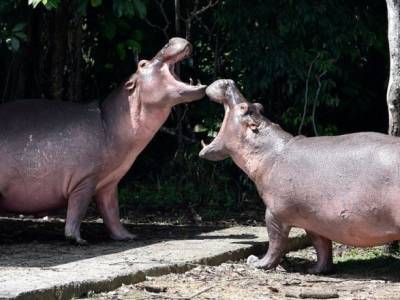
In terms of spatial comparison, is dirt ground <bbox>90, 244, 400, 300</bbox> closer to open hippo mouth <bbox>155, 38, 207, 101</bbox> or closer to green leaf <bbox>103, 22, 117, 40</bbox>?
open hippo mouth <bbox>155, 38, 207, 101</bbox>

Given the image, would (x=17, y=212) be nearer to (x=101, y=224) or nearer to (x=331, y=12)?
(x=101, y=224)

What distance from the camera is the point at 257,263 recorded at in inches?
284

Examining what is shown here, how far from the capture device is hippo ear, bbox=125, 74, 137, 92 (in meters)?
8.22

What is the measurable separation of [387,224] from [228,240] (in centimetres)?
180

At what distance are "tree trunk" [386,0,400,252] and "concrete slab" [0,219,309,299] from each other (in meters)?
1.27

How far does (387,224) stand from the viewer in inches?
256

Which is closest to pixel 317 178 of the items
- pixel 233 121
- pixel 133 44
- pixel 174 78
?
pixel 233 121

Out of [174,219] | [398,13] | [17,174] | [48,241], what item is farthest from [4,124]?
[398,13]

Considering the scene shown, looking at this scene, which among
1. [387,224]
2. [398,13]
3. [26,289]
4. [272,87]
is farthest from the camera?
[272,87]

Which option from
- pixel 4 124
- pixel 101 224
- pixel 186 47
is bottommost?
pixel 101 224

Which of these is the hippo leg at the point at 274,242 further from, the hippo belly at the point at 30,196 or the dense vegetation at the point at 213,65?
the dense vegetation at the point at 213,65

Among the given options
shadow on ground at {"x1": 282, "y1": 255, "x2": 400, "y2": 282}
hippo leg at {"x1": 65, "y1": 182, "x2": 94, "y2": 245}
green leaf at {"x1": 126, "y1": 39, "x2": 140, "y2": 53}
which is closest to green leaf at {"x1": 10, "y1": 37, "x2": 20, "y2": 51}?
hippo leg at {"x1": 65, "y1": 182, "x2": 94, "y2": 245}

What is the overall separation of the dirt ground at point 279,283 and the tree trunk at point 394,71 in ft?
3.36

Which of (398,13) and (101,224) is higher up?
(398,13)
